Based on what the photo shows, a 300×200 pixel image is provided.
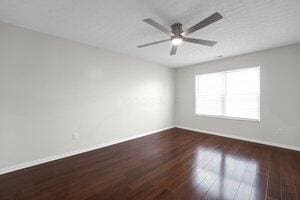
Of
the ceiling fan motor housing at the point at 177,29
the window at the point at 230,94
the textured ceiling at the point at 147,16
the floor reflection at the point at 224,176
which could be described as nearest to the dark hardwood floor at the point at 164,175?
the floor reflection at the point at 224,176

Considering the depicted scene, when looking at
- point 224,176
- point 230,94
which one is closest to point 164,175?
point 224,176

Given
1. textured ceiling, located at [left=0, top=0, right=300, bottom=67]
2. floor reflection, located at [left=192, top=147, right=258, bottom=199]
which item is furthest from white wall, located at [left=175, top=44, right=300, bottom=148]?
floor reflection, located at [left=192, top=147, right=258, bottom=199]

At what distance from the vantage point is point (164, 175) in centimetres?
213

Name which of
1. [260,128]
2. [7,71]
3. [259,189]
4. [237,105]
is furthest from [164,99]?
[7,71]

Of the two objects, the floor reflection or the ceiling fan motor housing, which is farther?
the ceiling fan motor housing

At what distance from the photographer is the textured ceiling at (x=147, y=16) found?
5.89ft

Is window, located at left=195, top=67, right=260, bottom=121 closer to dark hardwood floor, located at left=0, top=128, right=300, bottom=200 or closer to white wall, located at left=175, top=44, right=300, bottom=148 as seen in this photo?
white wall, located at left=175, top=44, right=300, bottom=148

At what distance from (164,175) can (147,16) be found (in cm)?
245

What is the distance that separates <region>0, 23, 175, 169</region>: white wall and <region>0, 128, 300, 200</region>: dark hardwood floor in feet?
1.29

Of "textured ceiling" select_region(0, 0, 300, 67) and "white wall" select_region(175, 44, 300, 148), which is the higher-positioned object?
"textured ceiling" select_region(0, 0, 300, 67)

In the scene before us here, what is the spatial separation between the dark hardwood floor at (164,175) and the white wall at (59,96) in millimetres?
395

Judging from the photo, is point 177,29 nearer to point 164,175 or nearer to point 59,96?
point 164,175

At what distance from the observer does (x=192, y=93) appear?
498 centimetres

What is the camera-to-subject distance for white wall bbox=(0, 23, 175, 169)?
2246mm
